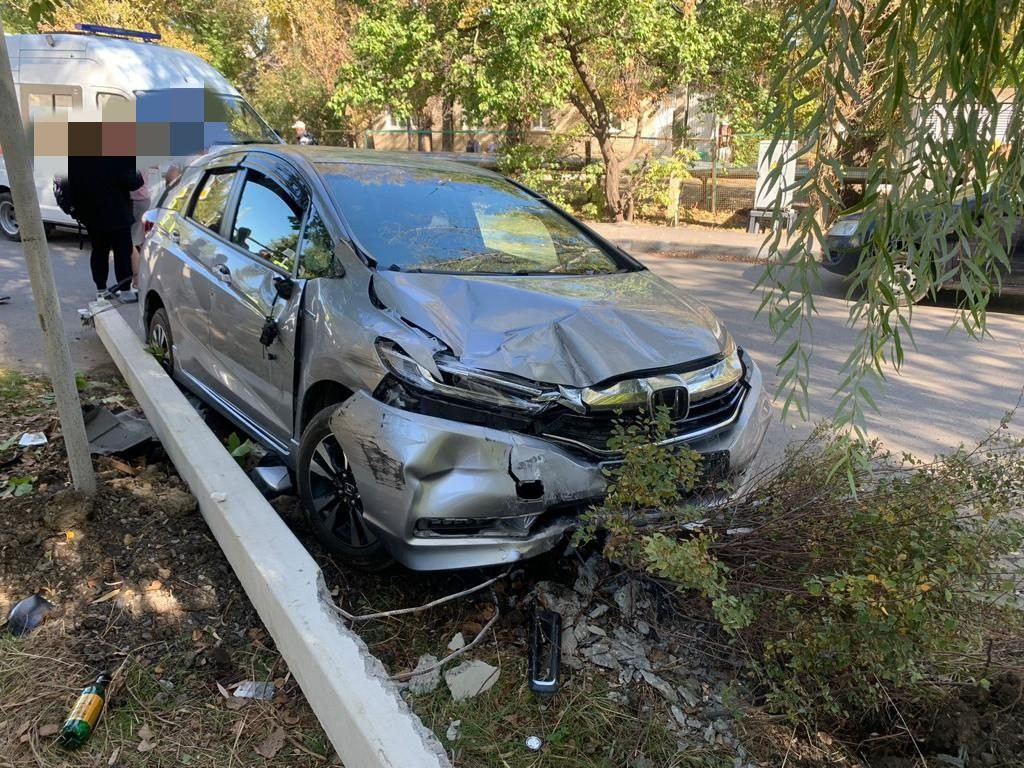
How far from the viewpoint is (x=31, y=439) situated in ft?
12.8

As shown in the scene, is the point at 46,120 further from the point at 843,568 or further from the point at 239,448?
the point at 843,568

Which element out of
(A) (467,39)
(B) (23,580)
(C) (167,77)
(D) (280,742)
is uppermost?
(A) (467,39)

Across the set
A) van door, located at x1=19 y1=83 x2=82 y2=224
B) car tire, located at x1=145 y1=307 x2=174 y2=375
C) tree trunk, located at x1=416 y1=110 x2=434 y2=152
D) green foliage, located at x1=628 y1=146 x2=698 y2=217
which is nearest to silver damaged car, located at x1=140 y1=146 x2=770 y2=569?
car tire, located at x1=145 y1=307 x2=174 y2=375

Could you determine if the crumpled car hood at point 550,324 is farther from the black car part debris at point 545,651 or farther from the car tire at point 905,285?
the car tire at point 905,285

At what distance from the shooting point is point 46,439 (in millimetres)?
3926

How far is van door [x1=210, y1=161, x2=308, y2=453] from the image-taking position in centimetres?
348

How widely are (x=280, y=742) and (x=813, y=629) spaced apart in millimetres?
1726

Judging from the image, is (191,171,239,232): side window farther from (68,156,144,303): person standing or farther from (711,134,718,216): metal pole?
(711,134,718,216): metal pole

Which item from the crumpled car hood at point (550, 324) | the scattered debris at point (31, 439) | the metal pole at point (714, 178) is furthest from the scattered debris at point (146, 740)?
the metal pole at point (714, 178)

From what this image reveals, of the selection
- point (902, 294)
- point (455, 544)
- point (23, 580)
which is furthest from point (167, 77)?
point (902, 294)

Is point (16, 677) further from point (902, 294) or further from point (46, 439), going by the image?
point (902, 294)

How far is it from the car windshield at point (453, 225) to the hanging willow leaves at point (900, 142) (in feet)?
6.24

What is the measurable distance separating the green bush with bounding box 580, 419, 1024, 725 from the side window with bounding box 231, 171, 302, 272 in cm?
201

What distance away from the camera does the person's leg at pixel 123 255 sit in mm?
6984
